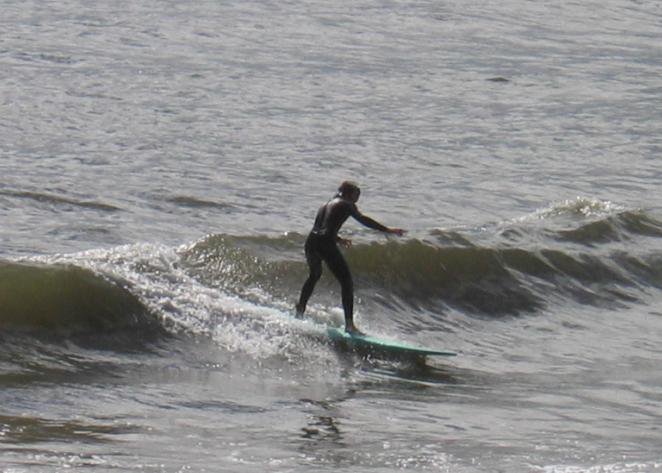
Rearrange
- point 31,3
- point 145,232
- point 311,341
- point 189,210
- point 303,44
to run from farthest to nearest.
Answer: point 31,3 < point 303,44 < point 189,210 < point 145,232 < point 311,341

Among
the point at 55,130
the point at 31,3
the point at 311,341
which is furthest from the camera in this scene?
the point at 31,3

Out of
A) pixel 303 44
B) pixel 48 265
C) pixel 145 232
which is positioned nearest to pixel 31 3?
pixel 303 44

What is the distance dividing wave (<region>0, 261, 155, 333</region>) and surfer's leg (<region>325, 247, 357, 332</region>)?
6.39 ft

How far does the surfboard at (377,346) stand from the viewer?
49.4 ft

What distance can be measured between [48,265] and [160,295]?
126 cm

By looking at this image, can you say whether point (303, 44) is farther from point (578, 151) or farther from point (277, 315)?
point (277, 315)

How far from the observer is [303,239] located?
64.0 ft

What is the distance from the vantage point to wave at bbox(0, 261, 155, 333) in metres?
14.9

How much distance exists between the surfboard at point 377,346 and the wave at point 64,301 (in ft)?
6.28

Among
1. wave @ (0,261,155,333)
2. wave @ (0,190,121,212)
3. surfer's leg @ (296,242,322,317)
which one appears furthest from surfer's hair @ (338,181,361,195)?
wave @ (0,190,121,212)

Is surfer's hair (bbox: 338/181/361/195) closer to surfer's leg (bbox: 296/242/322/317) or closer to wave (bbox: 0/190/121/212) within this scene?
surfer's leg (bbox: 296/242/322/317)

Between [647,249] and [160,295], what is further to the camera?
[647,249]

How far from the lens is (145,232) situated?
19656 millimetres

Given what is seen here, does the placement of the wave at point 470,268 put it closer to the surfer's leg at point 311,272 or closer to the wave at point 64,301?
the surfer's leg at point 311,272
